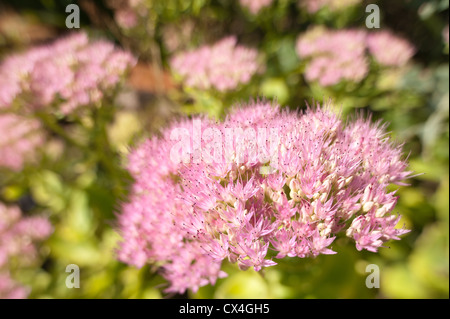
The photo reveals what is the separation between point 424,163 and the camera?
3.90 feet

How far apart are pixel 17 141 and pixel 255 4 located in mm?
1104

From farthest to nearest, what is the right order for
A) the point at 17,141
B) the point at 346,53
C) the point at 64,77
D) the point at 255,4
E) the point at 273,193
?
the point at 17,141 → the point at 255,4 → the point at 346,53 → the point at 64,77 → the point at 273,193

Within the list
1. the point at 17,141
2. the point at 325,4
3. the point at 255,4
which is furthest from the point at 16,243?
the point at 325,4

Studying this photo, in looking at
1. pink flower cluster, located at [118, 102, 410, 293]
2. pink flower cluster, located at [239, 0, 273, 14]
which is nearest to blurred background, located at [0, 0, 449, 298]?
pink flower cluster, located at [239, 0, 273, 14]

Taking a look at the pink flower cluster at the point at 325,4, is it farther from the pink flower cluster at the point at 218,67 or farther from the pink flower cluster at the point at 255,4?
the pink flower cluster at the point at 218,67

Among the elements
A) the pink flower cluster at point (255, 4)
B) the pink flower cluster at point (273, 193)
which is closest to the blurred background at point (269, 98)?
the pink flower cluster at point (255, 4)

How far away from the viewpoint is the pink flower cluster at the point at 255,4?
3.95ft

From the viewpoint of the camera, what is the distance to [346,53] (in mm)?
1109

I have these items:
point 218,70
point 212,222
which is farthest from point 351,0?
point 212,222

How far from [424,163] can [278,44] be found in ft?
2.40

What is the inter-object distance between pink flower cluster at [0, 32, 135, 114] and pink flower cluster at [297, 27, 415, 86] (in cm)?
64

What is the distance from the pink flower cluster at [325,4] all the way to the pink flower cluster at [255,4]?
183 mm

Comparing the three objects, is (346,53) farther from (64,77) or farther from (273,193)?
(64,77)

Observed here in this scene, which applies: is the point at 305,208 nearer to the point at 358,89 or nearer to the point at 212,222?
the point at 212,222
